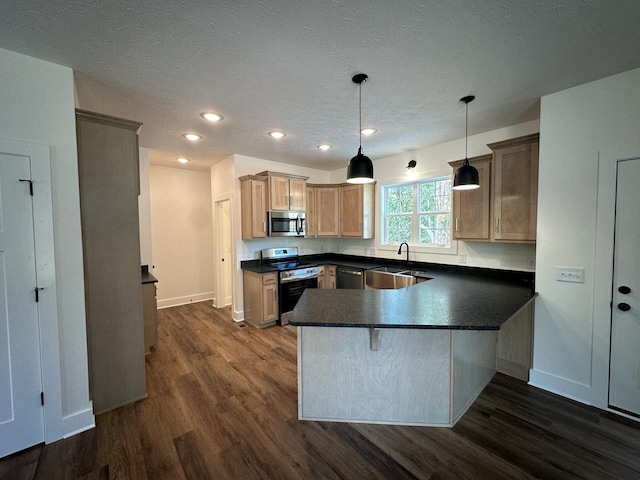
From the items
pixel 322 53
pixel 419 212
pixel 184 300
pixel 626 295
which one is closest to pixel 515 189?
pixel 626 295

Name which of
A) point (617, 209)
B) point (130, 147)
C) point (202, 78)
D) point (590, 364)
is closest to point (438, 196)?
point (617, 209)

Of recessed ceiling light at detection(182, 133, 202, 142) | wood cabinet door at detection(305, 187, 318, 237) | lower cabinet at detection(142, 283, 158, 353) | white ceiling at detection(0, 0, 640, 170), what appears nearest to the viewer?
white ceiling at detection(0, 0, 640, 170)

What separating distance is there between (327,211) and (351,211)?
1.50 ft

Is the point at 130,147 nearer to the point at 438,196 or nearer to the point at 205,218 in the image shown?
the point at 205,218

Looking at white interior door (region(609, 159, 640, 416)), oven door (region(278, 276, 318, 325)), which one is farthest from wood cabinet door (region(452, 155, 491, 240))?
oven door (region(278, 276, 318, 325))

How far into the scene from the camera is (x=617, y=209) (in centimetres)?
205

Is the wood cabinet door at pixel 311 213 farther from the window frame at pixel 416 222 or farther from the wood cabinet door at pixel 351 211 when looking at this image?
the window frame at pixel 416 222

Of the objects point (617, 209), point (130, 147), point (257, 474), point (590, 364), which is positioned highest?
point (130, 147)

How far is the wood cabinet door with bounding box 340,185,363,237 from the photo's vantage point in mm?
4559

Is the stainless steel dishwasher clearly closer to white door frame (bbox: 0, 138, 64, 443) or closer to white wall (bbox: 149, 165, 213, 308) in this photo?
white wall (bbox: 149, 165, 213, 308)

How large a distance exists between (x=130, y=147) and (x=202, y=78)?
86 centimetres

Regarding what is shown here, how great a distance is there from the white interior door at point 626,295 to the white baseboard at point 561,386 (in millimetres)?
169

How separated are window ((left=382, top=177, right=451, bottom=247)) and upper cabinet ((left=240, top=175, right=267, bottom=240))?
201cm

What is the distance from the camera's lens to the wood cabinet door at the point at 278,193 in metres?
4.16
